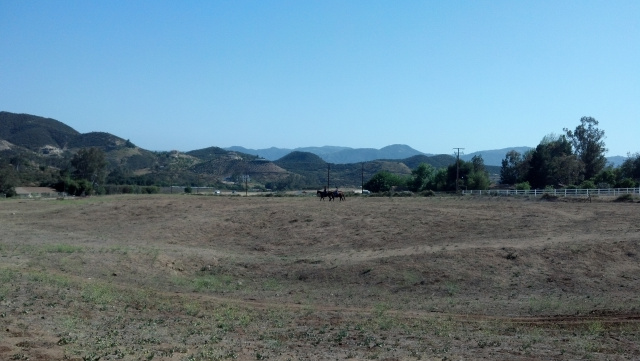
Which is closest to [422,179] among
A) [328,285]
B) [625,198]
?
[625,198]

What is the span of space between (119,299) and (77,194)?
255 feet

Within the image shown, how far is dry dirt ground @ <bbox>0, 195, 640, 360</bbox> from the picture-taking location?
1142 centimetres

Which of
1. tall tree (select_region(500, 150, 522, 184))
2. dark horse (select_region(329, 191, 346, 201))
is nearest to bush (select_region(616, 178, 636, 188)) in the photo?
tall tree (select_region(500, 150, 522, 184))

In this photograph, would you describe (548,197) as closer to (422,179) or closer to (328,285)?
(328,285)

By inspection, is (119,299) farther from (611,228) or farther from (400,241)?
(611,228)

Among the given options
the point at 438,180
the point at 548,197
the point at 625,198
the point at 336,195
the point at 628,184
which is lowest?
the point at 336,195

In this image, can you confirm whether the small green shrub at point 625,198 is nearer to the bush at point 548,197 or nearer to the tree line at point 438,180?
the bush at point 548,197

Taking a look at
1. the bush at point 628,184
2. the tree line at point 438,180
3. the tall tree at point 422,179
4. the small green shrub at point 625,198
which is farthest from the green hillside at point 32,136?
the small green shrub at point 625,198

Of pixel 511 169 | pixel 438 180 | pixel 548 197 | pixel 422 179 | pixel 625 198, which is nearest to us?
pixel 625 198

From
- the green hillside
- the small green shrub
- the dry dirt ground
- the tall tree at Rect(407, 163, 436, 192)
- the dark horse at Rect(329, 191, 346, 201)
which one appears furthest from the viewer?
the green hillside

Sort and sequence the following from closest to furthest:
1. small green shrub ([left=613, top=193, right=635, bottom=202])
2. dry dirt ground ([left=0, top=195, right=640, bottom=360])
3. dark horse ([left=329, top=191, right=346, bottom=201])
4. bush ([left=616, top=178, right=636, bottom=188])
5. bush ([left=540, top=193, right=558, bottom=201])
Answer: dry dirt ground ([left=0, top=195, right=640, bottom=360]) → small green shrub ([left=613, top=193, right=635, bottom=202]) → bush ([left=540, top=193, right=558, bottom=201]) → dark horse ([left=329, top=191, right=346, bottom=201]) → bush ([left=616, top=178, right=636, bottom=188])

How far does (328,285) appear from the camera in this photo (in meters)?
22.7

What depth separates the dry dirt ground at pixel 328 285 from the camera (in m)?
11.4

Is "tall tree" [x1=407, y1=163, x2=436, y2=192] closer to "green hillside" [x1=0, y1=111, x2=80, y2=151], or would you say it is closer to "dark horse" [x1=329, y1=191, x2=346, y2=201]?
"dark horse" [x1=329, y1=191, x2=346, y2=201]
